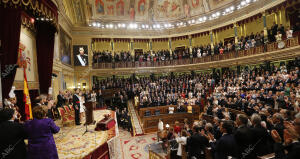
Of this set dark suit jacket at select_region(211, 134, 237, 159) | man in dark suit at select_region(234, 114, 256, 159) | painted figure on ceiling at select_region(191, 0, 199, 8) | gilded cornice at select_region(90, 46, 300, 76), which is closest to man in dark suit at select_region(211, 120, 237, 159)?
dark suit jacket at select_region(211, 134, 237, 159)

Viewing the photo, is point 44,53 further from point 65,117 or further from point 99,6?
point 99,6

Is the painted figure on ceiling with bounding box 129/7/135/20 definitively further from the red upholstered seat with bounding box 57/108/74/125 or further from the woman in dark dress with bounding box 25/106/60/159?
the woman in dark dress with bounding box 25/106/60/159

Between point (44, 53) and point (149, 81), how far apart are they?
11973 millimetres

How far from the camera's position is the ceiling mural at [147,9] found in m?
20.4

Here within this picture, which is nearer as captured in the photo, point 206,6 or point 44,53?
point 44,53

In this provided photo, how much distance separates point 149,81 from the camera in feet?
60.4

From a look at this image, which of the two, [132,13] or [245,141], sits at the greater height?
[132,13]

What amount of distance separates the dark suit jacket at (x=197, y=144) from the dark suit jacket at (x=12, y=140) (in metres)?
3.75

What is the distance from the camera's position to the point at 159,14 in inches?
931

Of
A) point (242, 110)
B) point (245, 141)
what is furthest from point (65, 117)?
point (242, 110)

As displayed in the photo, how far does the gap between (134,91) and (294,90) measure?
447 inches

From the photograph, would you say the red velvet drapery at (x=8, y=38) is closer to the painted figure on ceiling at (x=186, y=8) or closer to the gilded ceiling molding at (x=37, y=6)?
the gilded ceiling molding at (x=37, y=6)

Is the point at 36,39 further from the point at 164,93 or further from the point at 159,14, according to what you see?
the point at 159,14

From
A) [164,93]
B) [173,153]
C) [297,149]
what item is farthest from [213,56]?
[297,149]
